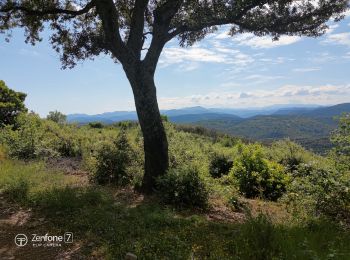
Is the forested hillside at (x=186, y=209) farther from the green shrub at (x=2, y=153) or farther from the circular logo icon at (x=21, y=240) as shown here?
the green shrub at (x=2, y=153)

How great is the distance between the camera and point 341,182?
7516 mm

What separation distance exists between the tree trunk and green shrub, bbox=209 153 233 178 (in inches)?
301

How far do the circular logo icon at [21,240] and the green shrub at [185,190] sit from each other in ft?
11.8

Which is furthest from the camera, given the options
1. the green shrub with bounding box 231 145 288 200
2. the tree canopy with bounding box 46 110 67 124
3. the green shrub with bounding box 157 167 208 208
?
the tree canopy with bounding box 46 110 67 124

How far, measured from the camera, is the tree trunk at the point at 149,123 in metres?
10.1

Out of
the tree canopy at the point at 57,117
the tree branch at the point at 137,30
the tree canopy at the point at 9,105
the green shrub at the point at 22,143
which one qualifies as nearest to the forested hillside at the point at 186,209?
the green shrub at the point at 22,143

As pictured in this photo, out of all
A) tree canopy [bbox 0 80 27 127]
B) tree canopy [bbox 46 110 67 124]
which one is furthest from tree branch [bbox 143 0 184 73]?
tree canopy [bbox 46 110 67 124]

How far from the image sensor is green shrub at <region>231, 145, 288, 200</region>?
12.3 meters

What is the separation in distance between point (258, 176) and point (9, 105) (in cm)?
2059

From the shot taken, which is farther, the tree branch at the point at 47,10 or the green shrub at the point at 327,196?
the tree branch at the point at 47,10

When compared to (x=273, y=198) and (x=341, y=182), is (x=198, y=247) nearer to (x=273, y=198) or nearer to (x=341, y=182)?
(x=341, y=182)

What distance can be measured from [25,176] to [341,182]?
854cm

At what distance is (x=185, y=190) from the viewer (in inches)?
359

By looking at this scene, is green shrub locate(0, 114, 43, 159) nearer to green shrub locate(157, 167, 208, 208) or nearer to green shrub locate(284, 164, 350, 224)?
green shrub locate(157, 167, 208, 208)
